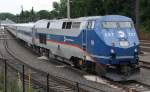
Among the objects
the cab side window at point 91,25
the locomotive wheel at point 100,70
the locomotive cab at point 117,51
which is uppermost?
the cab side window at point 91,25

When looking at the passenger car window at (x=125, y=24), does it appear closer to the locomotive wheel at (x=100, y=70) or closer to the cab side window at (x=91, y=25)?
the cab side window at (x=91, y=25)

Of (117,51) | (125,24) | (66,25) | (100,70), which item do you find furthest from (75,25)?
(117,51)

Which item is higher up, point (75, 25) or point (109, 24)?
point (109, 24)

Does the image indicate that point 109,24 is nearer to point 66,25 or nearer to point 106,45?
point 106,45

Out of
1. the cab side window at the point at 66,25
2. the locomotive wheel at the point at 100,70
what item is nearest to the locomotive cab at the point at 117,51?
the locomotive wheel at the point at 100,70

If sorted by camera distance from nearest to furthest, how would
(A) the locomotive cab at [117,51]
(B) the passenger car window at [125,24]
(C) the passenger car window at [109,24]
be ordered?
1. (A) the locomotive cab at [117,51]
2. (C) the passenger car window at [109,24]
3. (B) the passenger car window at [125,24]

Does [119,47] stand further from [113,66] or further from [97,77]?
[97,77]

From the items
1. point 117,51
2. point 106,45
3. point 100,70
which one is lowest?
point 100,70

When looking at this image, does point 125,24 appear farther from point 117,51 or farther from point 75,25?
point 75,25

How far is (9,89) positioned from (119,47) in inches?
271

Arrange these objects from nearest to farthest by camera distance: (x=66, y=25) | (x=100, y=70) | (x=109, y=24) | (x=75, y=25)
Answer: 1. (x=100, y=70)
2. (x=109, y=24)
3. (x=75, y=25)
4. (x=66, y=25)

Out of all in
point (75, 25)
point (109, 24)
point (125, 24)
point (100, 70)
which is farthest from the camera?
point (75, 25)

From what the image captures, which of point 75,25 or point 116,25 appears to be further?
point 75,25

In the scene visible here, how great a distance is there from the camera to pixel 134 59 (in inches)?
851
